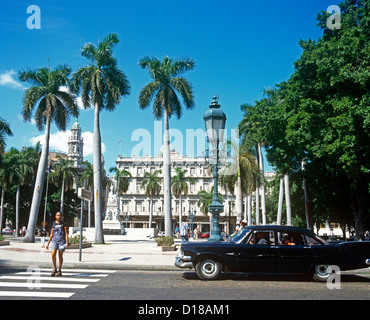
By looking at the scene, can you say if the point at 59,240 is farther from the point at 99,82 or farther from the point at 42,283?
the point at 99,82

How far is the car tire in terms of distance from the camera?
9141 mm

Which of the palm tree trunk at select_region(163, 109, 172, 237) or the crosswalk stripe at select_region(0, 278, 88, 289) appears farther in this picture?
the palm tree trunk at select_region(163, 109, 172, 237)

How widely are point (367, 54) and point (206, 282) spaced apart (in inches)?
569

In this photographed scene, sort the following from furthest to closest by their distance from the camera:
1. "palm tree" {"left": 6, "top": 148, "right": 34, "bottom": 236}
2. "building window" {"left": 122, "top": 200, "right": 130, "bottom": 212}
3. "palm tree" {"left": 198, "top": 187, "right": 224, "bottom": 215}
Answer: "building window" {"left": 122, "top": 200, "right": 130, "bottom": 212} → "palm tree" {"left": 198, "top": 187, "right": 224, "bottom": 215} → "palm tree" {"left": 6, "top": 148, "right": 34, "bottom": 236}

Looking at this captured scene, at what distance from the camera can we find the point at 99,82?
27922 millimetres

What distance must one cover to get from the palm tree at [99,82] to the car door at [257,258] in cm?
2029

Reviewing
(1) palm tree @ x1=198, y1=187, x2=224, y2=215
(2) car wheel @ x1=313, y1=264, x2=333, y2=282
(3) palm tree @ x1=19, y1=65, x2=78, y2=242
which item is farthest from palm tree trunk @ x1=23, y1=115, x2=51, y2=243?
(1) palm tree @ x1=198, y1=187, x2=224, y2=215

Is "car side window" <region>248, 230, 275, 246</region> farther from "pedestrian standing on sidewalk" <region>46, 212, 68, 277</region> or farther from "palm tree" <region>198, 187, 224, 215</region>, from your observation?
"palm tree" <region>198, 187, 224, 215</region>

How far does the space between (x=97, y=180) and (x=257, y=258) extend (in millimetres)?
20691

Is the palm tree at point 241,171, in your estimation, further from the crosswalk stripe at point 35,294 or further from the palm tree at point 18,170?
the palm tree at point 18,170

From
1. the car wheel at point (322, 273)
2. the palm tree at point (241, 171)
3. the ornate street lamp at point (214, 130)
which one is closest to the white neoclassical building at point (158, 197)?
the palm tree at point (241, 171)

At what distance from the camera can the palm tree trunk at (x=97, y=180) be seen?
27.0 metres

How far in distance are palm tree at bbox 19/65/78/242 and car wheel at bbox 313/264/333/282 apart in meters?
24.6
